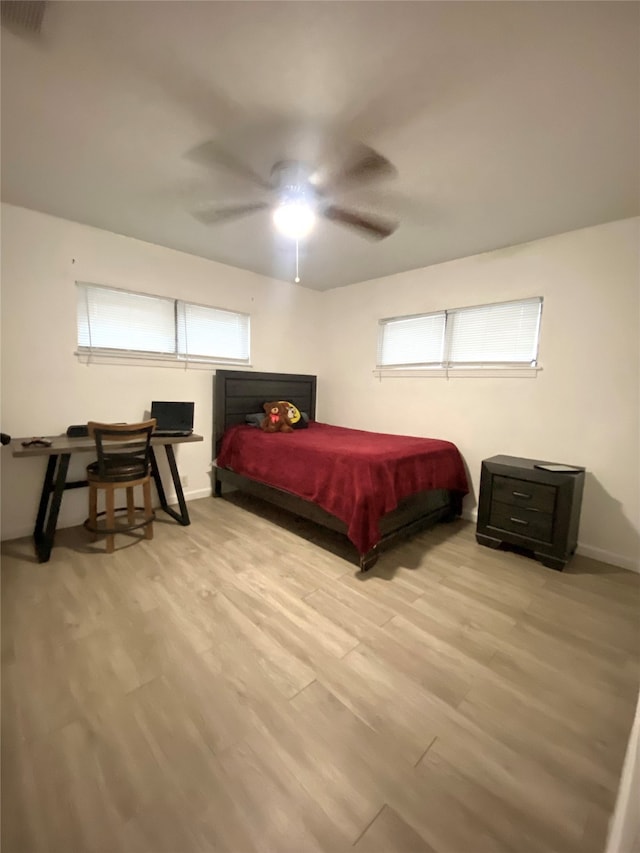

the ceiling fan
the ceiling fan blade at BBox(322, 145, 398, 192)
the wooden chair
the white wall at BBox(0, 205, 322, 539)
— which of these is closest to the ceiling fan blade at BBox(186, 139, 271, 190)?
the ceiling fan

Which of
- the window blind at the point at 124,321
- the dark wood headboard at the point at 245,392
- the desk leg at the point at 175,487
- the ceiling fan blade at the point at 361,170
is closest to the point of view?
the ceiling fan blade at the point at 361,170

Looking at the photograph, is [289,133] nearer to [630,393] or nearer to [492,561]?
[630,393]

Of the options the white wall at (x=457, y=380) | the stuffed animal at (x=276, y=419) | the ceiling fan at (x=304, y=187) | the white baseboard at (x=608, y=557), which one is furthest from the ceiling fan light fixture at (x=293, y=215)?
the white baseboard at (x=608, y=557)

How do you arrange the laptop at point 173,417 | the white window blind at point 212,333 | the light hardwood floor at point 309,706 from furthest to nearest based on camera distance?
the white window blind at point 212,333
the laptop at point 173,417
the light hardwood floor at point 309,706

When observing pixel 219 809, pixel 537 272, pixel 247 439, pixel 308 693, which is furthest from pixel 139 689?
pixel 537 272

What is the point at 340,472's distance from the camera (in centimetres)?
245

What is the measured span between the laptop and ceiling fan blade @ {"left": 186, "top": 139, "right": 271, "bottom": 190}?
1955mm

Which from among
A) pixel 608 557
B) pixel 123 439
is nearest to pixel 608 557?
pixel 608 557

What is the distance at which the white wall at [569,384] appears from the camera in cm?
246

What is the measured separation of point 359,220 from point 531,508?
235 cm

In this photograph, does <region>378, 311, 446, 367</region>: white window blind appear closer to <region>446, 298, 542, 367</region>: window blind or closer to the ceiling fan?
<region>446, 298, 542, 367</region>: window blind

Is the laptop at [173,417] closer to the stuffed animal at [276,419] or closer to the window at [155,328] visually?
the window at [155,328]

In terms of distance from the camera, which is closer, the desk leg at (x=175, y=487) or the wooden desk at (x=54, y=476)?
the wooden desk at (x=54, y=476)

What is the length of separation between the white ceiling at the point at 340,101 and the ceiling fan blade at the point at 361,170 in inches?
2.2
